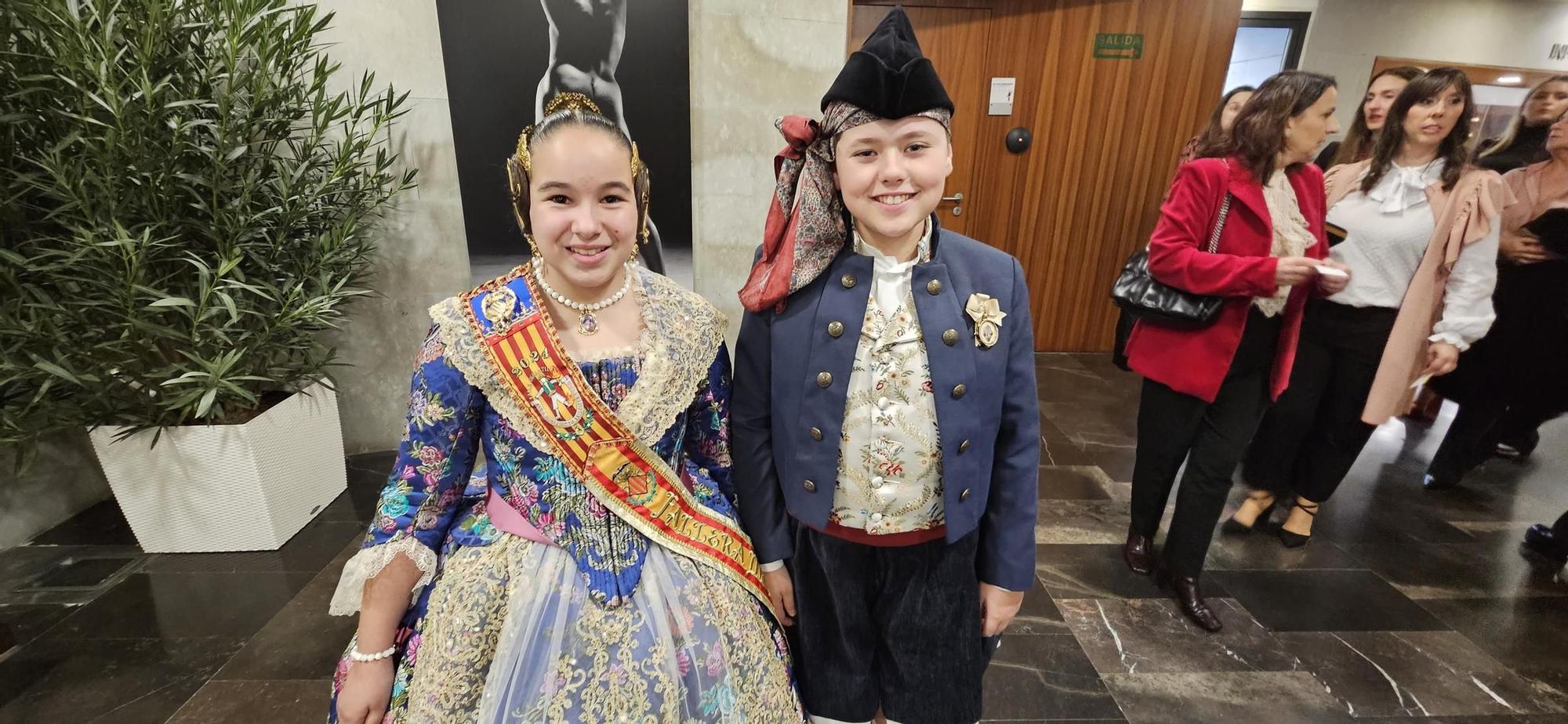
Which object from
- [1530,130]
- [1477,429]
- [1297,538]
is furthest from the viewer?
[1477,429]

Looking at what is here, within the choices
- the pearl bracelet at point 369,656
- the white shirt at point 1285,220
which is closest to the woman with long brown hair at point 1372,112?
the white shirt at point 1285,220

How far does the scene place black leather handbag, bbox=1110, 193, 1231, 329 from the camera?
6.16 feet

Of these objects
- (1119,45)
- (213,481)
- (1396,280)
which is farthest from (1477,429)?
(213,481)

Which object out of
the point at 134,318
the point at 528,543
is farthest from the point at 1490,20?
the point at 134,318

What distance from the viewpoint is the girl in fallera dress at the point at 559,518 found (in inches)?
38.2

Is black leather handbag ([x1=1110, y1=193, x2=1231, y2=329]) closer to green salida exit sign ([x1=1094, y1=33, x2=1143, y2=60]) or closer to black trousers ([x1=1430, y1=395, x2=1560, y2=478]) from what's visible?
black trousers ([x1=1430, y1=395, x2=1560, y2=478])

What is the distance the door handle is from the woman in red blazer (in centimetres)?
241

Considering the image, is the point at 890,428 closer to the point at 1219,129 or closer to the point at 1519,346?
the point at 1219,129

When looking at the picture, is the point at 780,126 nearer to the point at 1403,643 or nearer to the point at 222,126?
the point at 222,126

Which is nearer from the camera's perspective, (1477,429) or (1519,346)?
(1519,346)

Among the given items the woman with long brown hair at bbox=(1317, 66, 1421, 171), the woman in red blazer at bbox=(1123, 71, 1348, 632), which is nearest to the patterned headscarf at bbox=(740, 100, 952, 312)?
the woman in red blazer at bbox=(1123, 71, 1348, 632)

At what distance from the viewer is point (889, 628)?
1216 millimetres

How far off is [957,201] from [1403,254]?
2.47 metres

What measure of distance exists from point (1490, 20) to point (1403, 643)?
5.49 m
